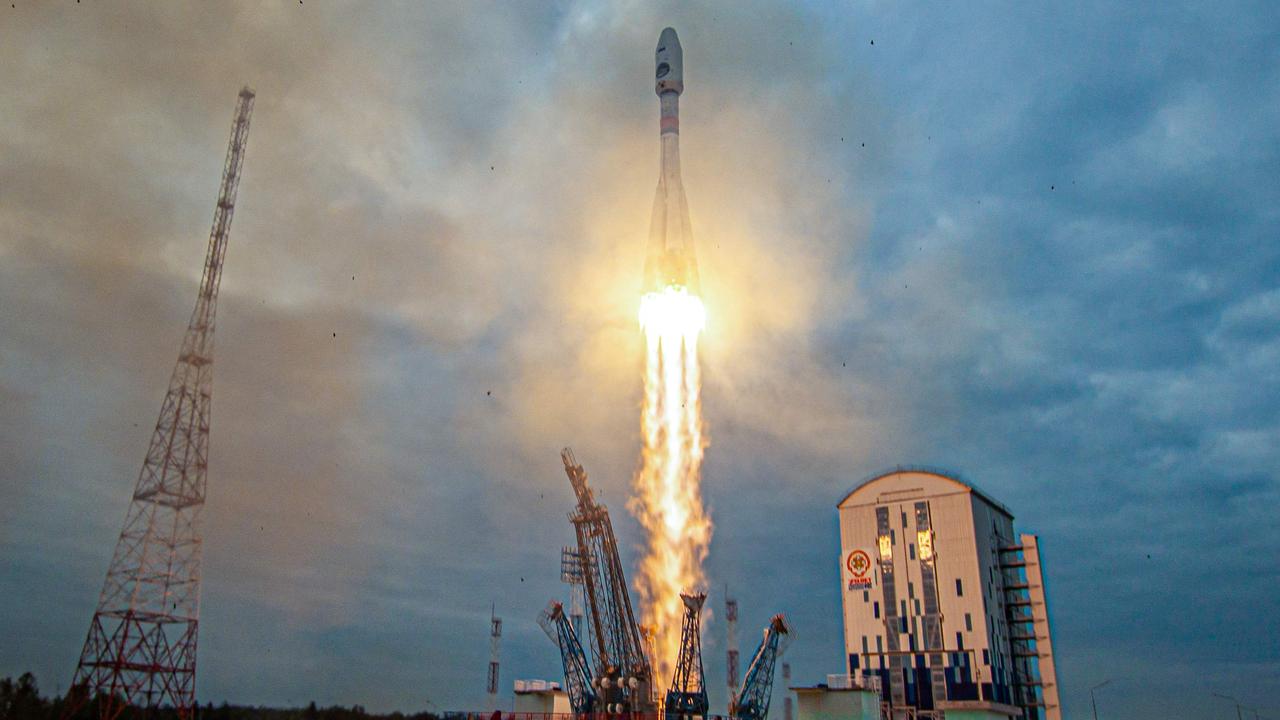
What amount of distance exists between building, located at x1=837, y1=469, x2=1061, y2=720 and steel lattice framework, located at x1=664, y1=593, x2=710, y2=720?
23901mm

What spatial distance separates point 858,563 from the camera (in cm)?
9425

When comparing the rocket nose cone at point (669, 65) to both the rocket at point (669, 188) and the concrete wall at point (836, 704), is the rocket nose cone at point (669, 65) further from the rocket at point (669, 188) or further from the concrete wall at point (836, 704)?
the concrete wall at point (836, 704)

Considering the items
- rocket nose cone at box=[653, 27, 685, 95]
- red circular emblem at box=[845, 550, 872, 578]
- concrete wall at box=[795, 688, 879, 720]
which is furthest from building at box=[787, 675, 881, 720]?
rocket nose cone at box=[653, 27, 685, 95]

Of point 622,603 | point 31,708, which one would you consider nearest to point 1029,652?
point 622,603

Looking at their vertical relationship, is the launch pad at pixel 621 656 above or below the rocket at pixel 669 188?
below

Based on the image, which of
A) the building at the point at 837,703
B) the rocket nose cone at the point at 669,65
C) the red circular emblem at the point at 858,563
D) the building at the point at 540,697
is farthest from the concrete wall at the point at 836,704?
the rocket nose cone at the point at 669,65

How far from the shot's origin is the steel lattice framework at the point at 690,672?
70.9m

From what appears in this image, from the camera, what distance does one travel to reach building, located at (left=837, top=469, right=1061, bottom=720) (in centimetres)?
8600

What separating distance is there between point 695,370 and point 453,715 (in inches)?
1557

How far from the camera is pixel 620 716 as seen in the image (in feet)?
233

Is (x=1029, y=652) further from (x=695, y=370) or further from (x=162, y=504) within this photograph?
(x=162, y=504)

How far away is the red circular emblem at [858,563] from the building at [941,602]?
0.35ft

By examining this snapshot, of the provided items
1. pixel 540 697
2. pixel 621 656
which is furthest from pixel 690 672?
pixel 540 697

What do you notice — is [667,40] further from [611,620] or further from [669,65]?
[611,620]
